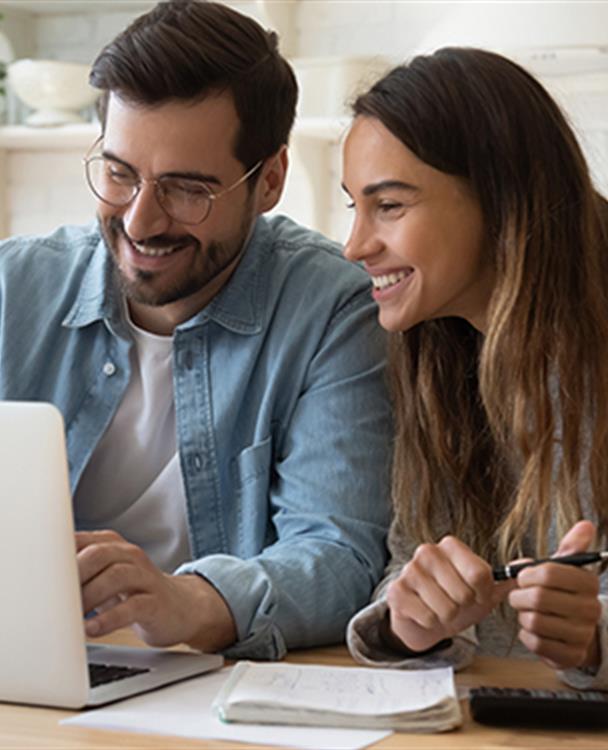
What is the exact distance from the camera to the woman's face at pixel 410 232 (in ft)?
5.50

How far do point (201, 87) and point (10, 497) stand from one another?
72 cm

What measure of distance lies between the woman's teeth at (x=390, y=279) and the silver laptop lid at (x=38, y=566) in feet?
1.97

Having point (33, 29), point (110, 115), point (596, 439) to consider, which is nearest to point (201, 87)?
point (110, 115)

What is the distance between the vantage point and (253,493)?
1760mm

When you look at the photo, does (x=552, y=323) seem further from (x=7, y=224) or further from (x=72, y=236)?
(x=7, y=224)

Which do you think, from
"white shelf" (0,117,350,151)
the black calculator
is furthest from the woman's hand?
"white shelf" (0,117,350,151)

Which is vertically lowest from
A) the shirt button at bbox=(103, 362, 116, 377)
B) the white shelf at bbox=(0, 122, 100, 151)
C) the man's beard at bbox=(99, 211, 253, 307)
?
the shirt button at bbox=(103, 362, 116, 377)

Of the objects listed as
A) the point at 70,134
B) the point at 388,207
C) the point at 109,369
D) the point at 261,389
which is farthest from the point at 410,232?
the point at 70,134

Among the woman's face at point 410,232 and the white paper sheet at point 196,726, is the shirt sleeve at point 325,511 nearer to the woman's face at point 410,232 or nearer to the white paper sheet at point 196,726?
the woman's face at point 410,232

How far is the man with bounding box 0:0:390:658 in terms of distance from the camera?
5.67 ft

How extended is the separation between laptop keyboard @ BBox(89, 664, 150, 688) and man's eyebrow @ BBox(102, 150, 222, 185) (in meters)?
0.61

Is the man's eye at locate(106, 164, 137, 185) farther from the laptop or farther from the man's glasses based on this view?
the laptop

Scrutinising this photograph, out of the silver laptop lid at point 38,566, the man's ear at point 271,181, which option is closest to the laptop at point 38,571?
the silver laptop lid at point 38,566

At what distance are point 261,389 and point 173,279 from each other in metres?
0.17
